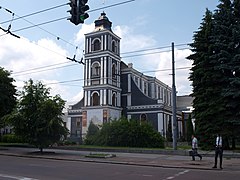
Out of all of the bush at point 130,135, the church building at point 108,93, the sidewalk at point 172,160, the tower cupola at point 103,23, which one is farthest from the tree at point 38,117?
the tower cupola at point 103,23

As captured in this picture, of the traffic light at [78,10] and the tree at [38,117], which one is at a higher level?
the traffic light at [78,10]

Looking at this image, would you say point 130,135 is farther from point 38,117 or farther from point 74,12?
point 74,12

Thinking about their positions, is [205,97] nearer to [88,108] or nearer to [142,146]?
[142,146]

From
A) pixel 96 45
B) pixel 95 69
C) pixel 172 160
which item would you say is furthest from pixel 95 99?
pixel 172 160

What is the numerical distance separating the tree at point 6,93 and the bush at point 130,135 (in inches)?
477

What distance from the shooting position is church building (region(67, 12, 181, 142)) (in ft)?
202

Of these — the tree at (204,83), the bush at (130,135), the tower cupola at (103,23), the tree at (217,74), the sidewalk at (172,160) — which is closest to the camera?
the sidewalk at (172,160)

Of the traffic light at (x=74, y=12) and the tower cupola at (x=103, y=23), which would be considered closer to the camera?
the traffic light at (x=74, y=12)

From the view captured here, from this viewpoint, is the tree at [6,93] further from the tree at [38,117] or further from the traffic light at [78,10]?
the traffic light at [78,10]

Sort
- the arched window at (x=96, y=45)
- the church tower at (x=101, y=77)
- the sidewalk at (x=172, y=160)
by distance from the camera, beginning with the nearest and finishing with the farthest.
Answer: the sidewalk at (x=172, y=160) → the church tower at (x=101, y=77) → the arched window at (x=96, y=45)

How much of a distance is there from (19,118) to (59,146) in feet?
27.8

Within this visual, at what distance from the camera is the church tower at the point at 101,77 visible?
61.2m

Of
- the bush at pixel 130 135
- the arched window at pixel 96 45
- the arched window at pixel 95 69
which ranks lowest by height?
the bush at pixel 130 135

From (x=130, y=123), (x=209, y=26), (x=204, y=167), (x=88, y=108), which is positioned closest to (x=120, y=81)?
(x=88, y=108)
